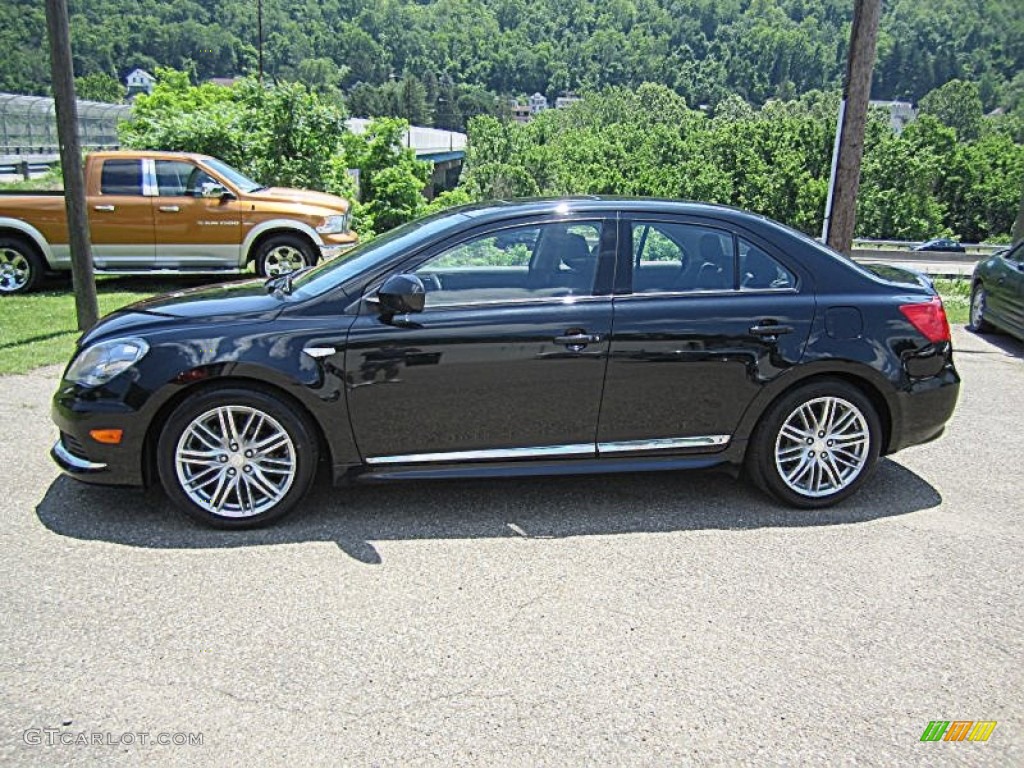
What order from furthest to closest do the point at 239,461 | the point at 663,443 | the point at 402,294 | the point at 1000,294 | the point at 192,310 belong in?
1. the point at 1000,294
2. the point at 663,443
3. the point at 192,310
4. the point at 239,461
5. the point at 402,294

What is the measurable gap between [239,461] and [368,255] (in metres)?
1.28

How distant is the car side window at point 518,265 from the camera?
444 cm

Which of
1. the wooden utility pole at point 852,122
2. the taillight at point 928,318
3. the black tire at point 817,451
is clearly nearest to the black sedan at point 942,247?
the wooden utility pole at point 852,122

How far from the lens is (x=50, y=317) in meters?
9.38

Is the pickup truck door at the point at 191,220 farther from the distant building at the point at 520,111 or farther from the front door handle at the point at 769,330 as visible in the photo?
the distant building at the point at 520,111

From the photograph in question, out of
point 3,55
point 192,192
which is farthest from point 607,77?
point 192,192

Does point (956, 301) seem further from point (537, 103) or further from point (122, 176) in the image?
point (537, 103)

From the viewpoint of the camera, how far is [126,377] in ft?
13.6

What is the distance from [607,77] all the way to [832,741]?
17556 cm

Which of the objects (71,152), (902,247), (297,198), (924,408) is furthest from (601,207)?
(902,247)

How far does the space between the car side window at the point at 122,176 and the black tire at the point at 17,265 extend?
1222 millimetres

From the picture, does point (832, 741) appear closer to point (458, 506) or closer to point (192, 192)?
point (458, 506)

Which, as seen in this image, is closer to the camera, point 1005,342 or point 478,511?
point 478,511

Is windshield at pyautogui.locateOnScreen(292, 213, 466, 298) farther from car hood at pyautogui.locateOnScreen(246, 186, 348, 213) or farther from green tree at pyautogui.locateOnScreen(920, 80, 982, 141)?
green tree at pyautogui.locateOnScreen(920, 80, 982, 141)
